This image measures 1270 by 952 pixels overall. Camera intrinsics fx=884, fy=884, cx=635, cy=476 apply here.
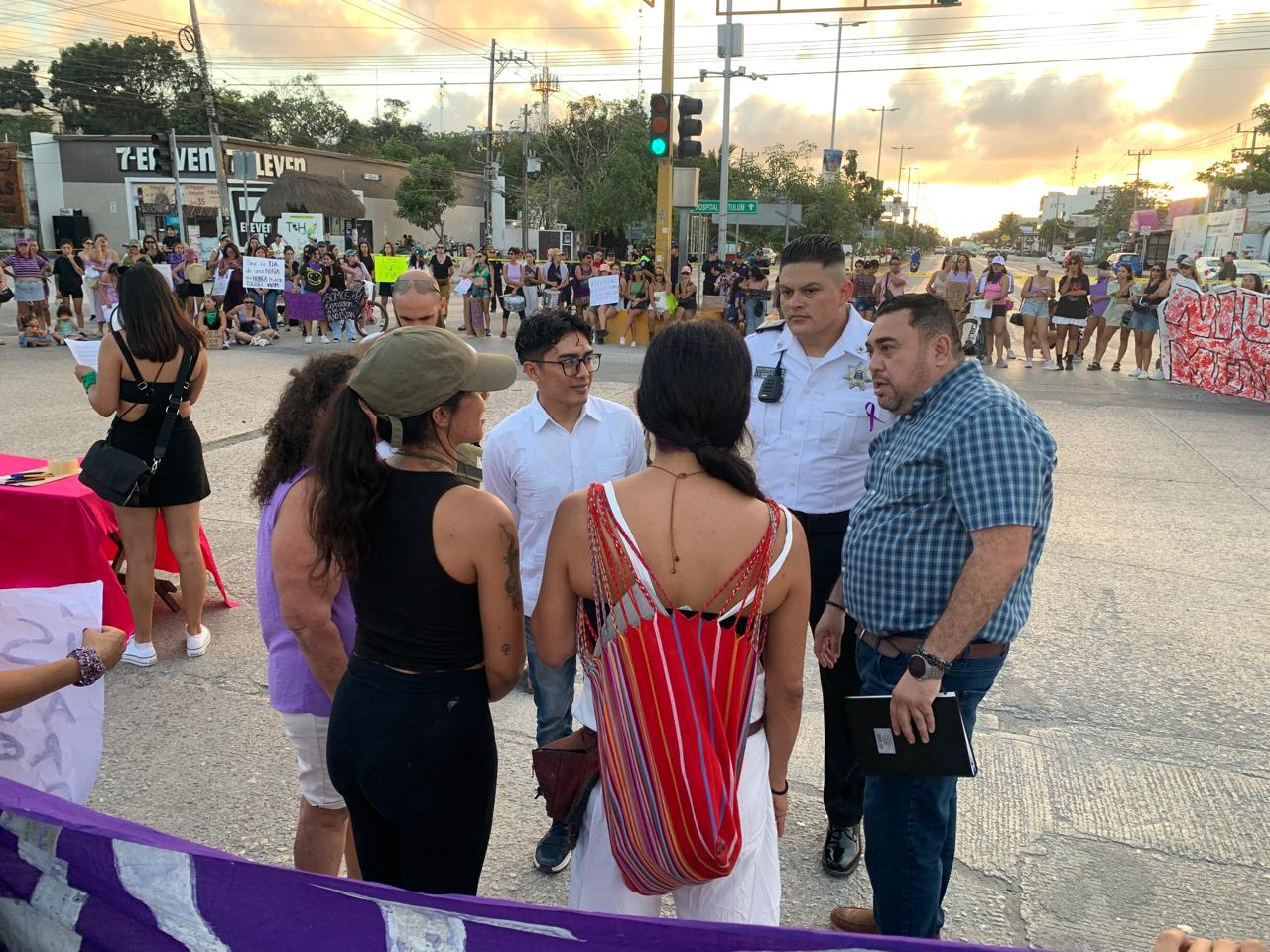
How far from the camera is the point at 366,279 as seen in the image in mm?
18297

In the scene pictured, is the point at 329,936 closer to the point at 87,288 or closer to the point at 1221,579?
the point at 1221,579

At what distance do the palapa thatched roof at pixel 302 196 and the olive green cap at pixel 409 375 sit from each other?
33563 millimetres

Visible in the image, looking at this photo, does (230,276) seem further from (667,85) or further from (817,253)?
(817,253)

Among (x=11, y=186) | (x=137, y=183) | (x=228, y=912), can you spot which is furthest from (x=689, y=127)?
(x=137, y=183)

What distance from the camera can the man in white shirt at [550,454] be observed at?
9.77 feet

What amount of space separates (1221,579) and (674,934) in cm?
562

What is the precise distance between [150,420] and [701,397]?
3270 millimetres

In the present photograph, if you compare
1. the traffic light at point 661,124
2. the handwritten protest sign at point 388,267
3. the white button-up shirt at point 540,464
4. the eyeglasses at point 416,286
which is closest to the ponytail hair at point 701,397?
the white button-up shirt at point 540,464

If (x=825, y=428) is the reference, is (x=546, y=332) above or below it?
above

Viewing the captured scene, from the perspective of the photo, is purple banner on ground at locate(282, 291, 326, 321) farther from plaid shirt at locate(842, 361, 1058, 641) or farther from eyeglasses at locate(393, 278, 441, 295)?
plaid shirt at locate(842, 361, 1058, 641)

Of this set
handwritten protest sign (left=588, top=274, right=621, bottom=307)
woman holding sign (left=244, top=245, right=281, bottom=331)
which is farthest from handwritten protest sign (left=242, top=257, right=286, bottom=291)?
handwritten protest sign (left=588, top=274, right=621, bottom=307)

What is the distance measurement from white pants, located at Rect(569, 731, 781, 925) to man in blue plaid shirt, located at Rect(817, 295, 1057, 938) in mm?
575

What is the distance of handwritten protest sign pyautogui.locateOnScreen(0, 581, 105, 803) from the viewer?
7.43ft

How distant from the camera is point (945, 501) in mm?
2225
